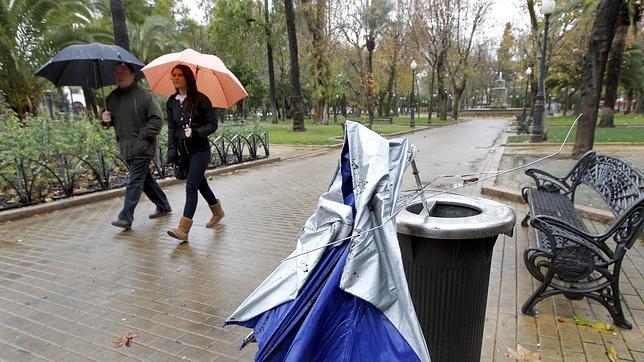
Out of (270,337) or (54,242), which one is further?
(54,242)

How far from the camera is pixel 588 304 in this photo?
3.23 m

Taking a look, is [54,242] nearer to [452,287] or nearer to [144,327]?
[144,327]

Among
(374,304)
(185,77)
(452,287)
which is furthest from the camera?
(185,77)

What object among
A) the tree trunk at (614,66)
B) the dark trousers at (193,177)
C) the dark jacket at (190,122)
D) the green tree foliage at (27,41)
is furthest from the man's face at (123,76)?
the tree trunk at (614,66)

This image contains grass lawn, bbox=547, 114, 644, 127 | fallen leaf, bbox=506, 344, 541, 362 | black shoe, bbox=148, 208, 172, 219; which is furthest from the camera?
grass lawn, bbox=547, 114, 644, 127

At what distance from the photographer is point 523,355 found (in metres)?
2.59

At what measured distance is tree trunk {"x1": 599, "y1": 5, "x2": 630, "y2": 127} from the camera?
1775 centimetres

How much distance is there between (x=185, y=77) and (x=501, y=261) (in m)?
3.84

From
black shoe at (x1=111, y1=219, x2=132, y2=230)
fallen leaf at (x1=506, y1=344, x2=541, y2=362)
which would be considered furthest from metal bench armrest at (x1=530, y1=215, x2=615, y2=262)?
black shoe at (x1=111, y1=219, x2=132, y2=230)

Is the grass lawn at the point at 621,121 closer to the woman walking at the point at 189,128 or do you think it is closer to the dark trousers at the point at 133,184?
the woman walking at the point at 189,128

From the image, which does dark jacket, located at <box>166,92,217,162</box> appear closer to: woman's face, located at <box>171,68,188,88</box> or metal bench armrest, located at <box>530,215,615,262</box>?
woman's face, located at <box>171,68,188,88</box>

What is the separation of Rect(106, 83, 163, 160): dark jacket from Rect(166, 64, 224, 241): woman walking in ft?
1.73

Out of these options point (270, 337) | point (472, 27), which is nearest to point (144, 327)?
point (270, 337)

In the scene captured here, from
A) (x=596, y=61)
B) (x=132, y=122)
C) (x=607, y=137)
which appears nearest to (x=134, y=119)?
(x=132, y=122)
